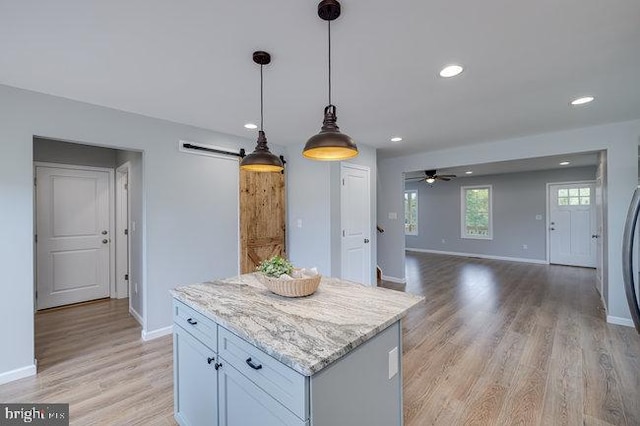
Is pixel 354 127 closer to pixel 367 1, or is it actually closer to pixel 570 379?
pixel 367 1

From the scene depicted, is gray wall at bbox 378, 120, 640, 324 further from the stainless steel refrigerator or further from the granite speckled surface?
the granite speckled surface

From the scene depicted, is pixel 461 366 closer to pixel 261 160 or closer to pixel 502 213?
pixel 261 160

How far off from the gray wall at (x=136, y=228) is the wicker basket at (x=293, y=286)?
236cm

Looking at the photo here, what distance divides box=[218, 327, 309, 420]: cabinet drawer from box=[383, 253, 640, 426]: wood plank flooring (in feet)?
4.34

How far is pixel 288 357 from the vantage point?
1044mm

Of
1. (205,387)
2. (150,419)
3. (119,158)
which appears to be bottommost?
(150,419)

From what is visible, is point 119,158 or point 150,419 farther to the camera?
point 119,158

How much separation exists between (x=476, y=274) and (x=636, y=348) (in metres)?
3.31

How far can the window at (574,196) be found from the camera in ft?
21.7

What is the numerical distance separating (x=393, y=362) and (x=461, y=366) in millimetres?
1498

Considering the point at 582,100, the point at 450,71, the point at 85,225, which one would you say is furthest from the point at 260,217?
the point at 582,100

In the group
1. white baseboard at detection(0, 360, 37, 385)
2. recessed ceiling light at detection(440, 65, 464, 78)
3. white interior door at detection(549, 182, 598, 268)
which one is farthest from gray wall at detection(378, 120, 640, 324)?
white baseboard at detection(0, 360, 37, 385)

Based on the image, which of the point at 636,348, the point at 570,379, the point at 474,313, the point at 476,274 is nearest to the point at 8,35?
the point at 570,379

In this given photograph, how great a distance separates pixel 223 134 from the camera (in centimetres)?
380
